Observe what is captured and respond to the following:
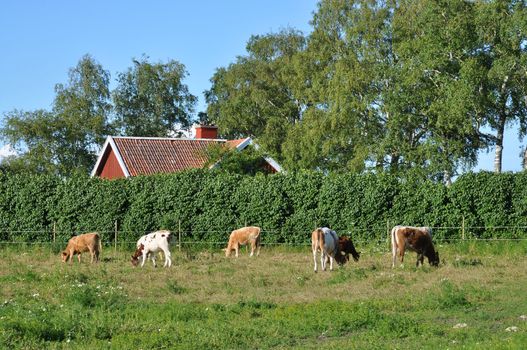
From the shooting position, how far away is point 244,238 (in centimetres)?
3109

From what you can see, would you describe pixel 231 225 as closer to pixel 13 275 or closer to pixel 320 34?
pixel 13 275

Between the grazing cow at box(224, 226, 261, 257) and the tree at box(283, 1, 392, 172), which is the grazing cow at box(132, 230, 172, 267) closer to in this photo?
the grazing cow at box(224, 226, 261, 257)

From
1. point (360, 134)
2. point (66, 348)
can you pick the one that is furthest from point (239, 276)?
point (360, 134)

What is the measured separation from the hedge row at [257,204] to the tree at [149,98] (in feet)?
96.9

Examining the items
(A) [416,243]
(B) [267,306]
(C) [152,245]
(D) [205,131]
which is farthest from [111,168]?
(B) [267,306]

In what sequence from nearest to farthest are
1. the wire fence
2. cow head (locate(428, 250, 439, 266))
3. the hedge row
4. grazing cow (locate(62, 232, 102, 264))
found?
1. cow head (locate(428, 250, 439, 266))
2. grazing cow (locate(62, 232, 102, 264))
3. the wire fence
4. the hedge row

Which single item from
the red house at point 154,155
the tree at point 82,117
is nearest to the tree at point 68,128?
the tree at point 82,117

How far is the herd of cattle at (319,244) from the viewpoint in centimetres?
2480

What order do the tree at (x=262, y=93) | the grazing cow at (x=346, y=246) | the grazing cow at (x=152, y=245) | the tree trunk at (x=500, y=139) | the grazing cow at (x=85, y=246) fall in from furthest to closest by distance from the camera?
the tree at (x=262, y=93), the tree trunk at (x=500, y=139), the grazing cow at (x=85, y=246), the grazing cow at (x=152, y=245), the grazing cow at (x=346, y=246)

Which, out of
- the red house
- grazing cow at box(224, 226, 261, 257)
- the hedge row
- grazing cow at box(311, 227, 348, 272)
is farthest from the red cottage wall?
grazing cow at box(311, 227, 348, 272)

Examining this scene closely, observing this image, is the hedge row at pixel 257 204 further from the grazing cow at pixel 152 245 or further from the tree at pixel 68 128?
the tree at pixel 68 128

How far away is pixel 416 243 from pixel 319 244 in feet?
9.18

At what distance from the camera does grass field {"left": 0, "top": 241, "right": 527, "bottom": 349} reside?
509 inches

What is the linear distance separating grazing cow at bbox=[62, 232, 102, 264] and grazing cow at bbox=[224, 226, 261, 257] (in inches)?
189
